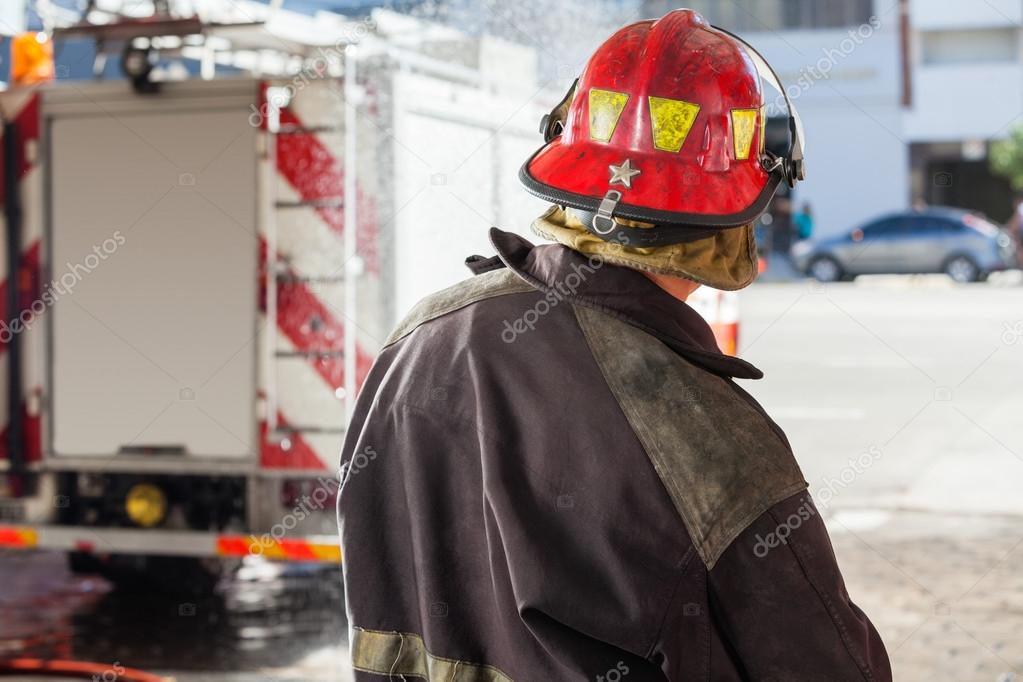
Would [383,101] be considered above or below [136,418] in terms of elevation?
above

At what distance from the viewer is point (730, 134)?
173 cm

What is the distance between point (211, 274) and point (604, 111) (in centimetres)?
427

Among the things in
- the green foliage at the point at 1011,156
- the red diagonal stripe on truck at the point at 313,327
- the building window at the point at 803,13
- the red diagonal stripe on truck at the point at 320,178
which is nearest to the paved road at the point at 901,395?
the red diagonal stripe on truck at the point at 313,327

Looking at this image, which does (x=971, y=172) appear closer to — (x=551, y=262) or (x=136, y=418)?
(x=136, y=418)

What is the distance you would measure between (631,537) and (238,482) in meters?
4.56

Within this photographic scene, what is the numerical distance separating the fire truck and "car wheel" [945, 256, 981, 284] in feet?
59.0

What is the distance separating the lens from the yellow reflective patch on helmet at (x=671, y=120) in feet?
5.57

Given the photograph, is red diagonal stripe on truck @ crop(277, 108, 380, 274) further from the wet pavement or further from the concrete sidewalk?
the concrete sidewalk

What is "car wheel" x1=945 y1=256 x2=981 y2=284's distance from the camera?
74.7 feet

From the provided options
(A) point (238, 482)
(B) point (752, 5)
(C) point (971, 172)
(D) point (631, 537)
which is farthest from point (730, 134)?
(C) point (971, 172)

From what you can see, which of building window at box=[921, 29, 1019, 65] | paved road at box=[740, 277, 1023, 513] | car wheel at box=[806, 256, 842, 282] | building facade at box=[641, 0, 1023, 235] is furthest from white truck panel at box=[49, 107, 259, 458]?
building window at box=[921, 29, 1019, 65]

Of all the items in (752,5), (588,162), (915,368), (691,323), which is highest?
(752,5)

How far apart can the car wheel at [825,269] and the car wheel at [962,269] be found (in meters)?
2.36
